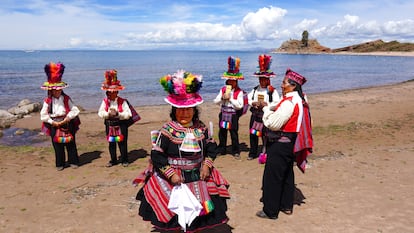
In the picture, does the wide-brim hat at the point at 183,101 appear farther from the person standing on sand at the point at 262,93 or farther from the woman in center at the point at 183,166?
the person standing on sand at the point at 262,93

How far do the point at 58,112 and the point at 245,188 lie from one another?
3960 millimetres

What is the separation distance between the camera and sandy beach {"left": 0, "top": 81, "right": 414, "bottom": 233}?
4.66 metres

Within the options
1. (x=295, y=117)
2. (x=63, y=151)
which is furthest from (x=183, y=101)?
(x=63, y=151)

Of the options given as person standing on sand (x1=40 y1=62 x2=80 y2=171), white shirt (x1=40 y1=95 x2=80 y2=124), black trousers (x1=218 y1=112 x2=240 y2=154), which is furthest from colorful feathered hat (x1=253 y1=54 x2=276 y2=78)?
white shirt (x1=40 y1=95 x2=80 y2=124)

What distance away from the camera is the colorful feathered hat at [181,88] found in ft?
11.2

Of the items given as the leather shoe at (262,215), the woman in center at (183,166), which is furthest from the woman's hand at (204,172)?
the leather shoe at (262,215)

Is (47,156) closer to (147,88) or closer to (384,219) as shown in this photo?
(384,219)

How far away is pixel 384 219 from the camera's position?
467 centimetres

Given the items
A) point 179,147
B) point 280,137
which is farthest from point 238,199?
point 179,147

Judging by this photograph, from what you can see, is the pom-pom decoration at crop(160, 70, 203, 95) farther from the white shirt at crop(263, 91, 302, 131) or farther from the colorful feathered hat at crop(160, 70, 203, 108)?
the white shirt at crop(263, 91, 302, 131)

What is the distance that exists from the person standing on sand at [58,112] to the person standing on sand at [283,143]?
167 inches

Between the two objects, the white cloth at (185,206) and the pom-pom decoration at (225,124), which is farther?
the pom-pom decoration at (225,124)

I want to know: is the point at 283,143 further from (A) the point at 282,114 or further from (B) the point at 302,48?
(B) the point at 302,48

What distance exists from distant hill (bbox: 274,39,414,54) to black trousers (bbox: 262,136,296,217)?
132706mm
